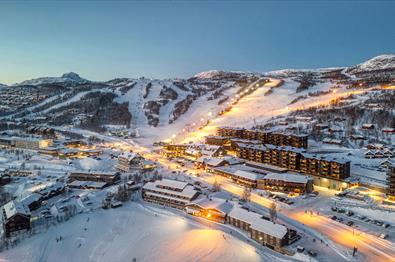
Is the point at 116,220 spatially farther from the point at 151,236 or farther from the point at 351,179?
the point at 351,179

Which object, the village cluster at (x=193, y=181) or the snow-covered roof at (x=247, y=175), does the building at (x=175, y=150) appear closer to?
the village cluster at (x=193, y=181)

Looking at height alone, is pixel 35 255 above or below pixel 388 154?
below

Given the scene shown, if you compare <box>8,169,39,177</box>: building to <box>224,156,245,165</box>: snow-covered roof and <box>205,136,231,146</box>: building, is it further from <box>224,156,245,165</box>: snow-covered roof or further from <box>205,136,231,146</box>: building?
<box>205,136,231,146</box>: building

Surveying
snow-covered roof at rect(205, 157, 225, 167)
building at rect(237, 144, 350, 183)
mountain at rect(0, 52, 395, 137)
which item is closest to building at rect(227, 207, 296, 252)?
building at rect(237, 144, 350, 183)

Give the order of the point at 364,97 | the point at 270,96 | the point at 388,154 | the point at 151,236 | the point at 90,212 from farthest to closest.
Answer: the point at 270,96, the point at 364,97, the point at 388,154, the point at 90,212, the point at 151,236

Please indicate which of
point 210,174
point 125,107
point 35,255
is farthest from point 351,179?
point 125,107

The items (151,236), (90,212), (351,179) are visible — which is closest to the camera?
(151,236)
